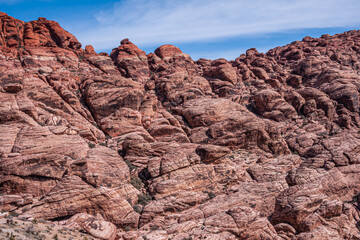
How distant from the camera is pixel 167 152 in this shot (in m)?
34.2

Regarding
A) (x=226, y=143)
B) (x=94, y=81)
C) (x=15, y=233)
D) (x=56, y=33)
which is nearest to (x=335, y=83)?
(x=226, y=143)

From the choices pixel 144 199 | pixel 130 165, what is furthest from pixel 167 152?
pixel 144 199

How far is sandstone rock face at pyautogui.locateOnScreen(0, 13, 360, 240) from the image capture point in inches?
918

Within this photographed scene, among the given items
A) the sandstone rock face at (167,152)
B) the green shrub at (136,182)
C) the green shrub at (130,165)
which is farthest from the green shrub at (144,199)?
the green shrub at (130,165)

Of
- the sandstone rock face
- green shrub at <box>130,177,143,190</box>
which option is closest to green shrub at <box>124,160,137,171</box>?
the sandstone rock face

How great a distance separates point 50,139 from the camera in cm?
2888

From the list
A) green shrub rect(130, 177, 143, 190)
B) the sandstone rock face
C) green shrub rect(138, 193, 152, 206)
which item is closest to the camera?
the sandstone rock face

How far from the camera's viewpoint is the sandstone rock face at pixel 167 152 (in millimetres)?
23312

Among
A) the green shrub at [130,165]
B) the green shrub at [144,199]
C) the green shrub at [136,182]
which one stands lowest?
the green shrub at [144,199]

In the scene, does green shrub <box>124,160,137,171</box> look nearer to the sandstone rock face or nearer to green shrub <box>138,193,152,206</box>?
the sandstone rock face

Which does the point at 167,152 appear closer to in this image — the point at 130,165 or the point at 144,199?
the point at 130,165

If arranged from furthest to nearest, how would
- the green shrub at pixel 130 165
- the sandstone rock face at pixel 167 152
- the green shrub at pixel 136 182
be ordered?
the green shrub at pixel 130 165
the green shrub at pixel 136 182
the sandstone rock face at pixel 167 152

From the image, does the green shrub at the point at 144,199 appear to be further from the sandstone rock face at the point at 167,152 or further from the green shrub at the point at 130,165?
the green shrub at the point at 130,165

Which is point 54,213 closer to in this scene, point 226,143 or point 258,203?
point 258,203
